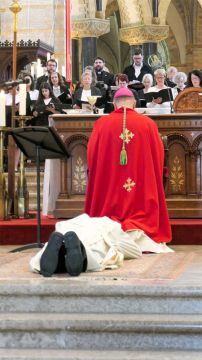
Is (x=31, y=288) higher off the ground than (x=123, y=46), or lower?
lower

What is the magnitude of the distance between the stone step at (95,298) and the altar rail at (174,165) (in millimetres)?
3192

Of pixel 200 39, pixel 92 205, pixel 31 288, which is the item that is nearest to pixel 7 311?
pixel 31 288

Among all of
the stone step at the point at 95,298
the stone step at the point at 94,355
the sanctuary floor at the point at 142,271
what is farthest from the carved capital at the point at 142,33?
the stone step at the point at 94,355

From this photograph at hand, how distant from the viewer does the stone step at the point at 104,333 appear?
625cm

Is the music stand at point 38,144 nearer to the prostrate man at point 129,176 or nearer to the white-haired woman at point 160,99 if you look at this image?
the prostrate man at point 129,176

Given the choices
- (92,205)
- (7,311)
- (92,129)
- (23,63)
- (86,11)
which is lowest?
(7,311)

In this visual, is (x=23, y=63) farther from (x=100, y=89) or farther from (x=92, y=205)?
(x=92, y=205)

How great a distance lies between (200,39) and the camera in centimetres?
3372

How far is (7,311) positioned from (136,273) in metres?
1.10

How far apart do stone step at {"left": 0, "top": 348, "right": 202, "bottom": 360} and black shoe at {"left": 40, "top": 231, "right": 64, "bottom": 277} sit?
3.43 feet

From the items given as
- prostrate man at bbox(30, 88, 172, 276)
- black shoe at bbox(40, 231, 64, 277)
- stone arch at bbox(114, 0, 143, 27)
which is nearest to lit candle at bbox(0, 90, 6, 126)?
prostrate man at bbox(30, 88, 172, 276)

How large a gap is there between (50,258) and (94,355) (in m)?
1.25

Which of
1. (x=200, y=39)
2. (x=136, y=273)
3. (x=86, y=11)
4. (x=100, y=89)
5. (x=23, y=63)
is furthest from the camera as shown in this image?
(x=200, y=39)

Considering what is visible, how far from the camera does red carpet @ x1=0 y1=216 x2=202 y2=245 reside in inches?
370
